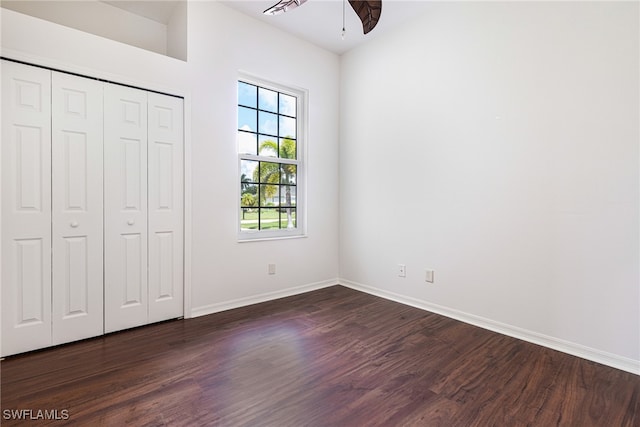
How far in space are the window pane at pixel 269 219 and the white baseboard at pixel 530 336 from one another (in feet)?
4.78

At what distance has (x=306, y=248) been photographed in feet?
12.6

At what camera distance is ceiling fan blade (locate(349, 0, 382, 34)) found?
8.21 feet

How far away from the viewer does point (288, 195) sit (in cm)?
380

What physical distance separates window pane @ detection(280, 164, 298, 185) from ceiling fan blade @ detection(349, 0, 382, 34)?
1693 mm

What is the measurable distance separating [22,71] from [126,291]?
175 cm

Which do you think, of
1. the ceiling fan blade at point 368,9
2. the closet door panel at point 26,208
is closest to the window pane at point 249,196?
the closet door panel at point 26,208

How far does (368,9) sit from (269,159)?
1.73m

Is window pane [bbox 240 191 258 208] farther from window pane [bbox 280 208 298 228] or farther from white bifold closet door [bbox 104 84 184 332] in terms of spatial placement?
white bifold closet door [bbox 104 84 184 332]

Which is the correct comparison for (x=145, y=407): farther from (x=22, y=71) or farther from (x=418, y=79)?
(x=418, y=79)

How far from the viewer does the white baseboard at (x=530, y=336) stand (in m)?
2.11

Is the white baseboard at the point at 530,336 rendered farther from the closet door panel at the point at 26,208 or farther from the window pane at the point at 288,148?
the closet door panel at the point at 26,208

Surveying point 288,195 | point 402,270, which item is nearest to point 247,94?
point 288,195

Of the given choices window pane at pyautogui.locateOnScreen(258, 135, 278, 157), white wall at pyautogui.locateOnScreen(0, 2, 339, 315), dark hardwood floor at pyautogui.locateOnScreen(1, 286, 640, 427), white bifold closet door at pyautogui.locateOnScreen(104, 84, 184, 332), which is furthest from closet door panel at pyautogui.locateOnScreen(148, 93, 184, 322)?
window pane at pyautogui.locateOnScreen(258, 135, 278, 157)

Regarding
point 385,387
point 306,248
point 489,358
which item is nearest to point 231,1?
point 306,248
